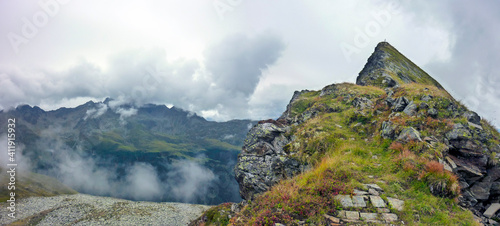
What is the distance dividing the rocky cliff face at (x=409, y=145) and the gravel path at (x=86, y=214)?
87745mm

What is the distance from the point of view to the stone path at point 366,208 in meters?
9.20

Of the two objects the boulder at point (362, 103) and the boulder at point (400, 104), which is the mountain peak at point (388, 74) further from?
the boulder at point (400, 104)

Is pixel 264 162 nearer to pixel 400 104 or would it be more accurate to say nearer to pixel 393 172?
pixel 393 172

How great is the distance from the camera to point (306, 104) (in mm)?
50938

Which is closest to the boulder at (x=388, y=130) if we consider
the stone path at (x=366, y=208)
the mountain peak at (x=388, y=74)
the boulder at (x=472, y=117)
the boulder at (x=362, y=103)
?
the boulder at (x=472, y=117)

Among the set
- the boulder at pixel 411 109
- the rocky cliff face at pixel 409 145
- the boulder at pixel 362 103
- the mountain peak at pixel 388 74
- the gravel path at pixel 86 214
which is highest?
the mountain peak at pixel 388 74

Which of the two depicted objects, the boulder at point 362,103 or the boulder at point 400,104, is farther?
the boulder at point 362,103

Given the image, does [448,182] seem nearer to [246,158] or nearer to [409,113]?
[409,113]

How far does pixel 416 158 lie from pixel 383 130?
6.08 metres

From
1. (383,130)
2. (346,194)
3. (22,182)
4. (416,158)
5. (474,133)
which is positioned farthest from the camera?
(22,182)

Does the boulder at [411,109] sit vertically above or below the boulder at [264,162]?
above

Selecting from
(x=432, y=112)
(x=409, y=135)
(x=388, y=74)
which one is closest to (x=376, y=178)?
(x=409, y=135)

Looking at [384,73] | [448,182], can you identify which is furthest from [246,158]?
[384,73]

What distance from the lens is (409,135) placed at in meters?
15.9
